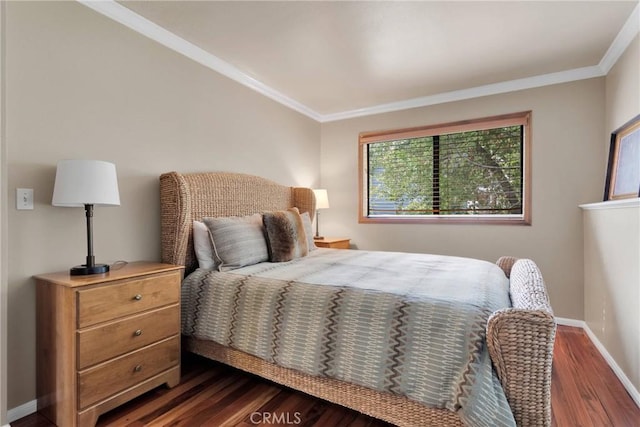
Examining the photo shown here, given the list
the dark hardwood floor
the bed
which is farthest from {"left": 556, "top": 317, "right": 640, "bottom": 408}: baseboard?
the bed

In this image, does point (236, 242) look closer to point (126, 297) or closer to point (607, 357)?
point (126, 297)

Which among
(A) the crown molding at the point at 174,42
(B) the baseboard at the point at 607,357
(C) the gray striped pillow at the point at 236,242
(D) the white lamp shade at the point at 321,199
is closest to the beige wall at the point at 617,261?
(B) the baseboard at the point at 607,357

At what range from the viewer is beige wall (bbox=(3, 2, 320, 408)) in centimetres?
167

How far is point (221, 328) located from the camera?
194cm

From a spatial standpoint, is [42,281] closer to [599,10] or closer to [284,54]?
[284,54]

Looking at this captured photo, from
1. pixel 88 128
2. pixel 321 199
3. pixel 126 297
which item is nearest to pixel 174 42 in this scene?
pixel 88 128

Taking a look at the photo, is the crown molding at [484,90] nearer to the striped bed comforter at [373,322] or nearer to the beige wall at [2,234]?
the striped bed comforter at [373,322]

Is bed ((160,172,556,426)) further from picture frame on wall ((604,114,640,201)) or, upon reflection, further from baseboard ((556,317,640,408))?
picture frame on wall ((604,114,640,201))

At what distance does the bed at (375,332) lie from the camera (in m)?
1.21

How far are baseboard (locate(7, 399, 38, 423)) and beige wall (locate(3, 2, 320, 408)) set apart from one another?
30 millimetres

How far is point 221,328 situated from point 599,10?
316cm

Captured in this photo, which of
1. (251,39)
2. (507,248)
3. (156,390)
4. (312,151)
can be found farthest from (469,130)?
(156,390)

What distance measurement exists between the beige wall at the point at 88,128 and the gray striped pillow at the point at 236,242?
466 mm

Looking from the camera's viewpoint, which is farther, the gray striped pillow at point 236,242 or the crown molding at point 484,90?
the crown molding at point 484,90
